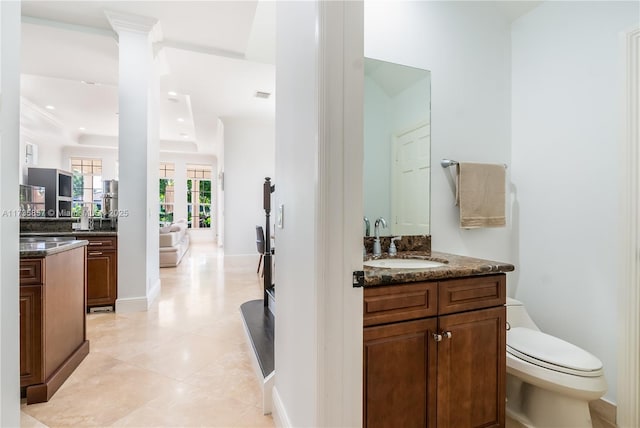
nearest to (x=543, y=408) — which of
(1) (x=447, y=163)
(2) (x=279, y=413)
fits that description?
(2) (x=279, y=413)

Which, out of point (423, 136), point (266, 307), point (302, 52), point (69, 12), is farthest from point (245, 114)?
point (302, 52)

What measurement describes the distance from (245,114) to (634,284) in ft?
20.9

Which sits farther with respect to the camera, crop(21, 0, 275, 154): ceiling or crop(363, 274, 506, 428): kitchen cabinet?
crop(21, 0, 275, 154): ceiling

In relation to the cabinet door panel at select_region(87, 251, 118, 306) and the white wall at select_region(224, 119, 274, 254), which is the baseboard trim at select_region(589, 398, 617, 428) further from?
the white wall at select_region(224, 119, 274, 254)

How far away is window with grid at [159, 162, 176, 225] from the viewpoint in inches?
414

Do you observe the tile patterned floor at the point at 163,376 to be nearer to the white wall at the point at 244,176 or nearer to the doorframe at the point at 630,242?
the doorframe at the point at 630,242

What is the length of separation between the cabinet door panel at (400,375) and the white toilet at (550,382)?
0.62 m

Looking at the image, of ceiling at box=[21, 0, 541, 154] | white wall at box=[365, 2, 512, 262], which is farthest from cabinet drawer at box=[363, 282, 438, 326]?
ceiling at box=[21, 0, 541, 154]

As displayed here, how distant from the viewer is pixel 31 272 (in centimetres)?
181

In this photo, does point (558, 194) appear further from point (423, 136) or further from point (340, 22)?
point (340, 22)

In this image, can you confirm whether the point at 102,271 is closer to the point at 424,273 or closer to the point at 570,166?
the point at 424,273

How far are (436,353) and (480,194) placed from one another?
1.23m

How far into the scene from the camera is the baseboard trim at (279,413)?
143cm

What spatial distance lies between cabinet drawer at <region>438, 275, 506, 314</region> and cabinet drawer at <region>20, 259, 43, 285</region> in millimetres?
2185
